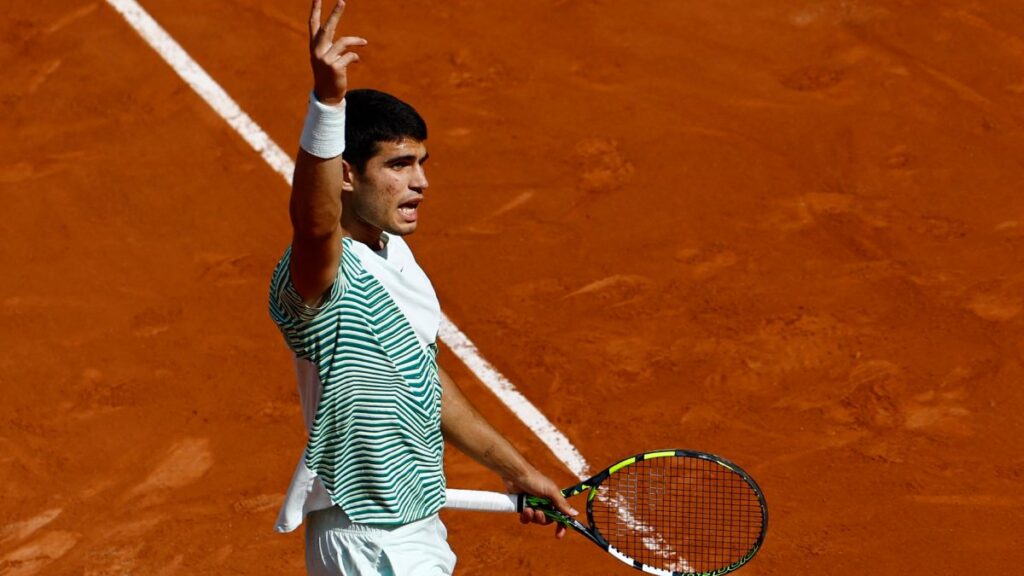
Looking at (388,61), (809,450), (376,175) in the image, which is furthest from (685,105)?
(376,175)

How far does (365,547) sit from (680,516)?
2.71 metres

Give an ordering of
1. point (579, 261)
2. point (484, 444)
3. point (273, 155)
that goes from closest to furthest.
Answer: point (484, 444)
point (579, 261)
point (273, 155)

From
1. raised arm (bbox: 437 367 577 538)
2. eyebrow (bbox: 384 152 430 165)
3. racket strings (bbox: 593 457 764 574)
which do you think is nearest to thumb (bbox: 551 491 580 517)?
raised arm (bbox: 437 367 577 538)

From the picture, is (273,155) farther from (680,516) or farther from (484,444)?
(484,444)

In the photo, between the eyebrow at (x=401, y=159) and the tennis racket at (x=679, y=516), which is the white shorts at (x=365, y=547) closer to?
the eyebrow at (x=401, y=159)

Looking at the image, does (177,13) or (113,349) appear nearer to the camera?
(113,349)

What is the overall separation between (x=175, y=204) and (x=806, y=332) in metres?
4.06

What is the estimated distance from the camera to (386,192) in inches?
168

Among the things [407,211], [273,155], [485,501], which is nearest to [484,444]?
[485,501]

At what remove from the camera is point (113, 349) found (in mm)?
8016

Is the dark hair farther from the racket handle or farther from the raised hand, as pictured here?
the racket handle

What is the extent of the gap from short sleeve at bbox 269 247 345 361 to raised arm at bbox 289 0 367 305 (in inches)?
1.4

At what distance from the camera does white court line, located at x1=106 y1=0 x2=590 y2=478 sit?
7.41 metres

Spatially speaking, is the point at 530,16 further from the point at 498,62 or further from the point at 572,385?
the point at 572,385
